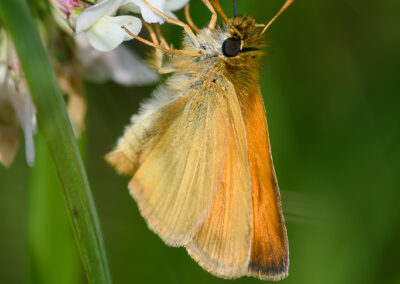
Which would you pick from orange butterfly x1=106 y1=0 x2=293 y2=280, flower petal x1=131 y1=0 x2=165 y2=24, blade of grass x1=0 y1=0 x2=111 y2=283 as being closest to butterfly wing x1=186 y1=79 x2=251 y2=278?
orange butterfly x1=106 y1=0 x2=293 y2=280

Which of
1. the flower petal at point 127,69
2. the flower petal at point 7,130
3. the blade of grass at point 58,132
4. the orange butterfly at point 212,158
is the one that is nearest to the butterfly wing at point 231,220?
the orange butterfly at point 212,158

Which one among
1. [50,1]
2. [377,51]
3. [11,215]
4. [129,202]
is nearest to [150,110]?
[50,1]

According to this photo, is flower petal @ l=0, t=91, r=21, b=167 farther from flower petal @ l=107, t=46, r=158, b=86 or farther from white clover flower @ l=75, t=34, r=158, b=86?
→ flower petal @ l=107, t=46, r=158, b=86

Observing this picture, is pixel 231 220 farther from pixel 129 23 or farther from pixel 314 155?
pixel 314 155

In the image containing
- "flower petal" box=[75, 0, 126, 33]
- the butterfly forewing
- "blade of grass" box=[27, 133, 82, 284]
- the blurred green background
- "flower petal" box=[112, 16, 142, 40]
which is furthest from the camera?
the blurred green background

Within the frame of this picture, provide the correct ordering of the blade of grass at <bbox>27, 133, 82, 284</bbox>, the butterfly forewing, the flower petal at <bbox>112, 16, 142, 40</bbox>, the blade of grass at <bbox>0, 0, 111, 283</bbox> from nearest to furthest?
1. the blade of grass at <bbox>0, 0, 111, 283</bbox>
2. the flower petal at <bbox>112, 16, 142, 40</bbox>
3. the blade of grass at <bbox>27, 133, 82, 284</bbox>
4. the butterfly forewing

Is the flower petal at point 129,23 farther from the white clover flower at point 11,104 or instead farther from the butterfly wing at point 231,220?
the butterfly wing at point 231,220

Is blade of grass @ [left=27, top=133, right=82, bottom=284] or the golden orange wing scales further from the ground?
blade of grass @ [left=27, top=133, right=82, bottom=284]
